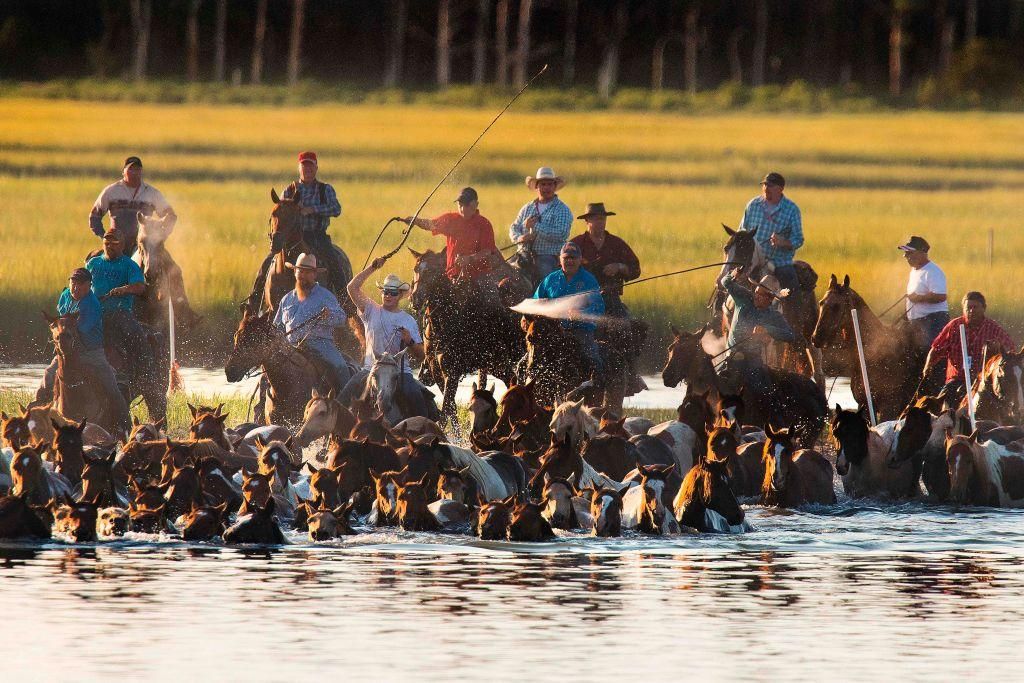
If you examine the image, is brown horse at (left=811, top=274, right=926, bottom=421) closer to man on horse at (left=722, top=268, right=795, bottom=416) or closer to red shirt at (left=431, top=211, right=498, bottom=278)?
man on horse at (left=722, top=268, right=795, bottom=416)

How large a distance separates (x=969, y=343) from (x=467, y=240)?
508 centimetres

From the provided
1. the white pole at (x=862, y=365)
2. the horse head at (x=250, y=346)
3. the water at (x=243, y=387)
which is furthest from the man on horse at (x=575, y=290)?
the water at (x=243, y=387)

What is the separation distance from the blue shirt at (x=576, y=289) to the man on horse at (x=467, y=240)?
1.08 metres

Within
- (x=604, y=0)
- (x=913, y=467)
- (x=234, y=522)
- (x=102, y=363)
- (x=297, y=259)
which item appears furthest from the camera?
(x=604, y=0)

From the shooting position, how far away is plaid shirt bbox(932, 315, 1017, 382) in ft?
69.4

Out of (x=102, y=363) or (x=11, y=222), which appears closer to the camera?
(x=102, y=363)

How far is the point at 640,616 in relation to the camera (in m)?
13.6

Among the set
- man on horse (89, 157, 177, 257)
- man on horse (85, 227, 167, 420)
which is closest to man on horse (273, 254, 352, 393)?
man on horse (85, 227, 167, 420)

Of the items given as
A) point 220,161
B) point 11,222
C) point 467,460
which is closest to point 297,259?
point 467,460

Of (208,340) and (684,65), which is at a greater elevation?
(684,65)

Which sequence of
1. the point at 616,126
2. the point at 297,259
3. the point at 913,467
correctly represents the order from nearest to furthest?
the point at 913,467 < the point at 297,259 < the point at 616,126

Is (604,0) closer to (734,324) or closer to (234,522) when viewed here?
(734,324)

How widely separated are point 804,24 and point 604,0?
31.8 ft

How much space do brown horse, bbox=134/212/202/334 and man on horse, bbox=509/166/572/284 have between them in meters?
3.59
